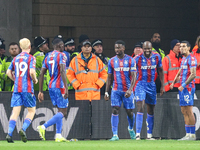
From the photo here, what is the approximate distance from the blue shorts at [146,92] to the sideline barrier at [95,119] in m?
0.56

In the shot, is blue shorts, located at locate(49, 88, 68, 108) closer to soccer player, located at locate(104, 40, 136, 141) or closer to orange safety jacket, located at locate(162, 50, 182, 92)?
soccer player, located at locate(104, 40, 136, 141)

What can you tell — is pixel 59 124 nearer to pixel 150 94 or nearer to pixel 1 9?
pixel 150 94

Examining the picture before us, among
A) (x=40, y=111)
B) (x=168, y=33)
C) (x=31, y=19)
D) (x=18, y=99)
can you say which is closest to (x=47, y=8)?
(x=31, y=19)

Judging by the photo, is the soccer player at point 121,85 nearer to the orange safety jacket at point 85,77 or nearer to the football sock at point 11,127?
the orange safety jacket at point 85,77

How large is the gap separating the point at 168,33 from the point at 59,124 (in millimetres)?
8537

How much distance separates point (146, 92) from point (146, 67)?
1.90ft

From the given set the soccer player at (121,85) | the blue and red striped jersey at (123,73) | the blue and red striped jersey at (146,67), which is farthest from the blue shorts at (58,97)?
the blue and red striped jersey at (146,67)

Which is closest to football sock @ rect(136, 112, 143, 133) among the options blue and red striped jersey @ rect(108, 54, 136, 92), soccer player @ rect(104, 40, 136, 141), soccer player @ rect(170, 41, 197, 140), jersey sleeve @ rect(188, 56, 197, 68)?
soccer player @ rect(104, 40, 136, 141)

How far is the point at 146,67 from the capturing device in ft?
50.9

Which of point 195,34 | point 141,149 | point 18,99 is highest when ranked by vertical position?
point 195,34

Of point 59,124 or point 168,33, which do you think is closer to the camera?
point 59,124

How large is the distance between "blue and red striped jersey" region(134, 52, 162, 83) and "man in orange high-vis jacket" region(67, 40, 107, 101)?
39.2 inches

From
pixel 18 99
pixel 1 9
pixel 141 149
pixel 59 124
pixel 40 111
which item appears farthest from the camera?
pixel 1 9

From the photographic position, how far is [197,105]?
15.9 metres
